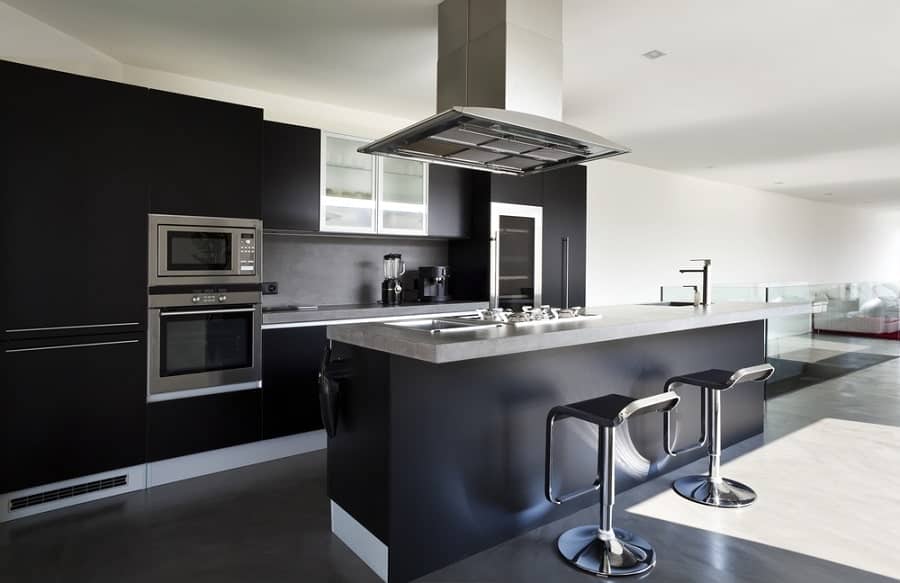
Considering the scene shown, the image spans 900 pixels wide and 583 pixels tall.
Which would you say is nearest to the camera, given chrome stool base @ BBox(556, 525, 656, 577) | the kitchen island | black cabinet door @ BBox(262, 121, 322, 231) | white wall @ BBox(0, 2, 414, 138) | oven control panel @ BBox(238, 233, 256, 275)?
the kitchen island

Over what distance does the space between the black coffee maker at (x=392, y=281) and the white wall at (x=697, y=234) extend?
2.92 m

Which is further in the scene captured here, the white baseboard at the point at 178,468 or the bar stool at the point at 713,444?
the bar stool at the point at 713,444

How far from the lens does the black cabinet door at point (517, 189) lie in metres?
4.75

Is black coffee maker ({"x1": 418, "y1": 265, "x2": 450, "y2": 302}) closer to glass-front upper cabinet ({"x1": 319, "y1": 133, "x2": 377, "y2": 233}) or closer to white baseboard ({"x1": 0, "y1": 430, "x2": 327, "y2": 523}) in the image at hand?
glass-front upper cabinet ({"x1": 319, "y1": 133, "x2": 377, "y2": 233})

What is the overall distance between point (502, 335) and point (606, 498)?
0.86 metres

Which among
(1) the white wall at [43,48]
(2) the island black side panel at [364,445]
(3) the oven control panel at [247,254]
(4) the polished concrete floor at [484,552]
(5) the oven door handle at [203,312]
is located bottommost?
(4) the polished concrete floor at [484,552]

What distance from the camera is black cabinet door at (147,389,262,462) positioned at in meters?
3.04

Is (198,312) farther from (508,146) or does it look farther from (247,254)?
(508,146)

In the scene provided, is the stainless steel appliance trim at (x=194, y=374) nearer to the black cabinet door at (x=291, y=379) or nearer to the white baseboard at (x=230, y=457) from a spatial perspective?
the black cabinet door at (x=291, y=379)

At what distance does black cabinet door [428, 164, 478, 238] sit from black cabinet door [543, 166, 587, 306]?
80 cm

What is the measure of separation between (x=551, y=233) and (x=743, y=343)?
6.54 feet

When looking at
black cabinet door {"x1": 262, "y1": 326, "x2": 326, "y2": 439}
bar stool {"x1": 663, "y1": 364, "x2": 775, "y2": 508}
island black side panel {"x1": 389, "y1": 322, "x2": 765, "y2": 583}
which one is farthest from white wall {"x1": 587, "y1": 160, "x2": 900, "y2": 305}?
black cabinet door {"x1": 262, "y1": 326, "x2": 326, "y2": 439}

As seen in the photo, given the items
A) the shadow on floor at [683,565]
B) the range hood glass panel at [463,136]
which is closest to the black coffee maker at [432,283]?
the range hood glass panel at [463,136]

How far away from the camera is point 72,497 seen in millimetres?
2785
